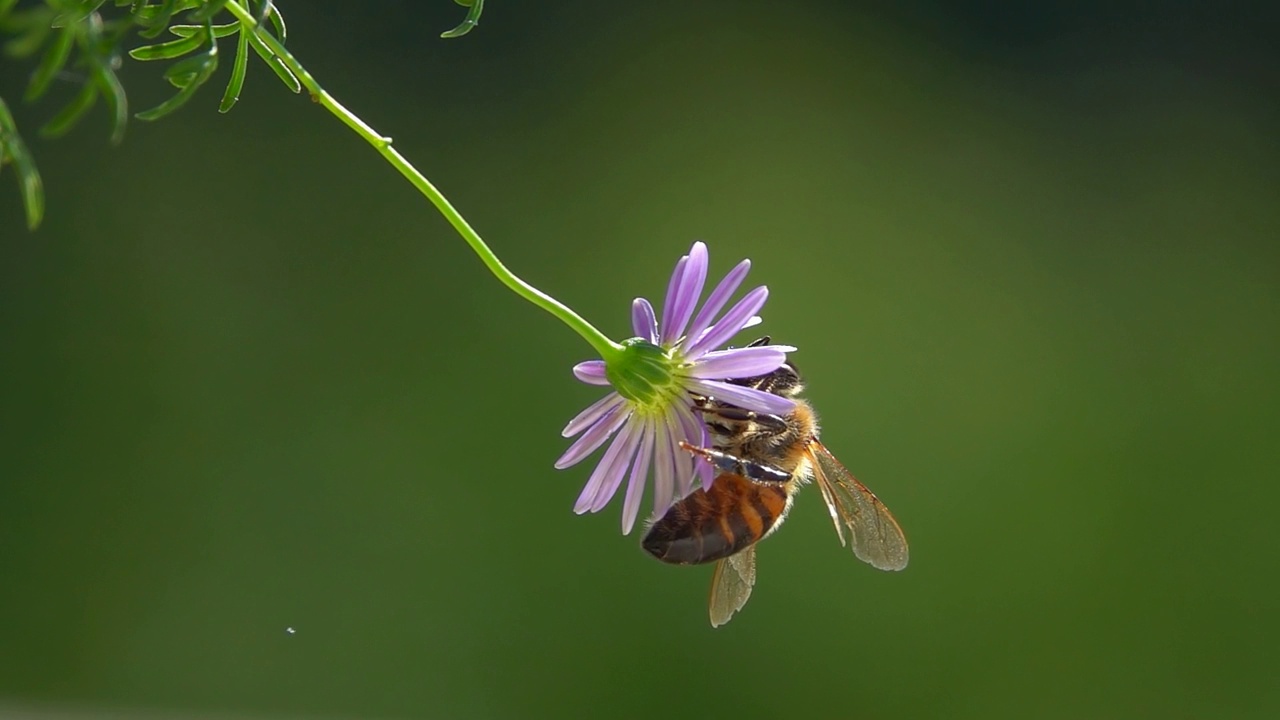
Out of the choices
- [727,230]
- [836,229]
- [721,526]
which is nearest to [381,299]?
[727,230]

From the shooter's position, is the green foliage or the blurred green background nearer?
the green foliage

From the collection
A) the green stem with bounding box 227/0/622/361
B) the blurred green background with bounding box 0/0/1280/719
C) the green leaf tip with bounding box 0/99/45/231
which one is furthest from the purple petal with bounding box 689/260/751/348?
the blurred green background with bounding box 0/0/1280/719

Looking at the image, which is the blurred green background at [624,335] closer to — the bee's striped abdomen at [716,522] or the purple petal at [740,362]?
the bee's striped abdomen at [716,522]

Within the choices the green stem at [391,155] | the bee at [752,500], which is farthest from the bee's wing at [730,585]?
the green stem at [391,155]

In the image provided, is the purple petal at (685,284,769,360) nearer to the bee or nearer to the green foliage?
the bee

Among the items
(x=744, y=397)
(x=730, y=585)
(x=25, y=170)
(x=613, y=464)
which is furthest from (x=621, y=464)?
(x=25, y=170)

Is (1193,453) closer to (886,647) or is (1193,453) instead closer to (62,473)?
(886,647)
